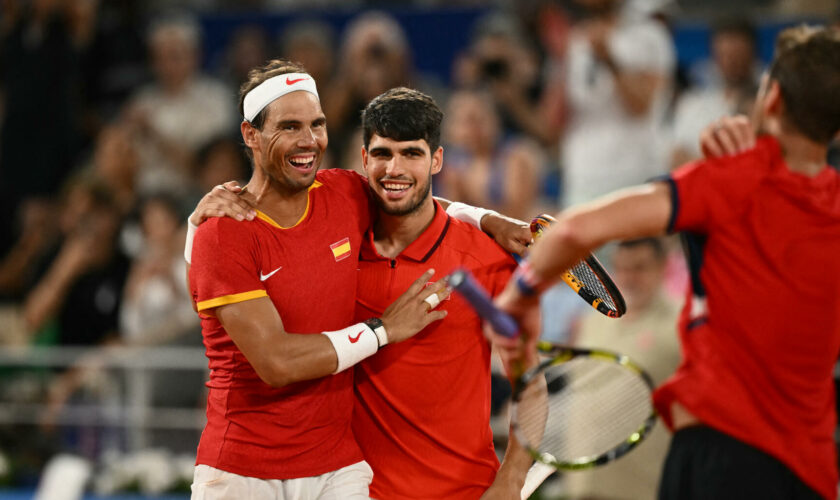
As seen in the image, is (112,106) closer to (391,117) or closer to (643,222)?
(391,117)

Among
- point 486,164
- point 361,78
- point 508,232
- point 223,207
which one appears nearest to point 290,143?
point 223,207

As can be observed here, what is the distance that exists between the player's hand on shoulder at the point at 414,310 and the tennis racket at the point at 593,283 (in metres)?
0.43

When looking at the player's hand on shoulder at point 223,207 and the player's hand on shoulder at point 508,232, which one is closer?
the player's hand on shoulder at point 223,207

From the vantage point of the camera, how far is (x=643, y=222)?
287cm

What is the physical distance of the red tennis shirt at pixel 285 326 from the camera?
11.9 feet

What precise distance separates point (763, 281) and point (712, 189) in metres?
0.30

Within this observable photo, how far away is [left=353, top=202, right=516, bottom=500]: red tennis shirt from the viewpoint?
395cm

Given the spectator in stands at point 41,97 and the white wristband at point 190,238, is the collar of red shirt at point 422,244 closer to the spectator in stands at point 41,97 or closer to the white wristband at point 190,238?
the white wristband at point 190,238

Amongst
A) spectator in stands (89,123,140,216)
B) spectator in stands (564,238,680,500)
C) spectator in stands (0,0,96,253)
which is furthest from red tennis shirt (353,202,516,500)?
spectator in stands (0,0,96,253)

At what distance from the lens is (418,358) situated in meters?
3.98

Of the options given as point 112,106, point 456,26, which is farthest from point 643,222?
point 112,106

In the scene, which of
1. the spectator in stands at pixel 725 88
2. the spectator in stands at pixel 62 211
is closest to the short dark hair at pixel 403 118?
the spectator in stands at pixel 725 88

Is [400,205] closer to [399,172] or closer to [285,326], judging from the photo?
[399,172]

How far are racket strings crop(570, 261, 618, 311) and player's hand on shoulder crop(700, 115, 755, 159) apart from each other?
0.92m
